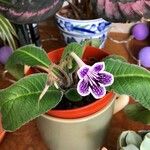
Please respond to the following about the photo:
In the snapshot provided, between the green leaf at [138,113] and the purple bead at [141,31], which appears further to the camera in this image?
the purple bead at [141,31]

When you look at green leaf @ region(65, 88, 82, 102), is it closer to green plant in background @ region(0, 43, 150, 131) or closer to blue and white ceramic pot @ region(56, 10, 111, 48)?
green plant in background @ region(0, 43, 150, 131)

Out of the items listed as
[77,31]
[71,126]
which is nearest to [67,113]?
[71,126]

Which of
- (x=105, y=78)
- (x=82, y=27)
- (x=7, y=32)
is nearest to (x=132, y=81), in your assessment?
(x=105, y=78)

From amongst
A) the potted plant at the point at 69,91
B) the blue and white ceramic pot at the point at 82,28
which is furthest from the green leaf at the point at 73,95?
the blue and white ceramic pot at the point at 82,28

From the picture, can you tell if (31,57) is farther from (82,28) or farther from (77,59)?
(82,28)

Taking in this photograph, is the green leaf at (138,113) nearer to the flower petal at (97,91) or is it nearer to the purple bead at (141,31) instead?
the flower petal at (97,91)
